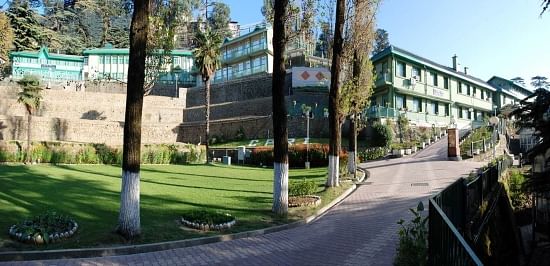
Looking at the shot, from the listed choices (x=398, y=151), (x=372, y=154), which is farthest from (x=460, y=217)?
(x=372, y=154)

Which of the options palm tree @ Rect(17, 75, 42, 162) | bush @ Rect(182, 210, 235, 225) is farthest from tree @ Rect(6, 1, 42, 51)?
bush @ Rect(182, 210, 235, 225)

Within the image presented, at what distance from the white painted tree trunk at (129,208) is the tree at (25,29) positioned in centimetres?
6355

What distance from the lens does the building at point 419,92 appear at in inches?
1604

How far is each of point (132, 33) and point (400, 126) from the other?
3288 centimetres

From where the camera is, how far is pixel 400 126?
1542 inches

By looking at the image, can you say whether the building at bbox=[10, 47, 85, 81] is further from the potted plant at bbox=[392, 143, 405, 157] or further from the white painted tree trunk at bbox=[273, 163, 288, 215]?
the white painted tree trunk at bbox=[273, 163, 288, 215]

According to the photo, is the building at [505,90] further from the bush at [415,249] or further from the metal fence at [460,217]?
the bush at [415,249]

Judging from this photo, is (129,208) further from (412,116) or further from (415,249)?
(412,116)

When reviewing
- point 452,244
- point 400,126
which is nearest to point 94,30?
point 400,126

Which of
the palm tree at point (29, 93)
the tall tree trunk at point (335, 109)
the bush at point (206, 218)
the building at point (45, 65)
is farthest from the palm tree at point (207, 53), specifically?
the building at point (45, 65)

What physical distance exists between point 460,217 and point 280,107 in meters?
6.01

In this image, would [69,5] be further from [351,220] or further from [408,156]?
[351,220]

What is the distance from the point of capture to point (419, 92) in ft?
143

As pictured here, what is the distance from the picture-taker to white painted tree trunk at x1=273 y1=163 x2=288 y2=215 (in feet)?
41.7
